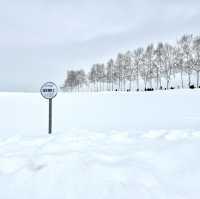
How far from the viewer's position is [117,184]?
3.28m

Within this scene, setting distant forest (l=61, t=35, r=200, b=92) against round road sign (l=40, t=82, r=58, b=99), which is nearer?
round road sign (l=40, t=82, r=58, b=99)

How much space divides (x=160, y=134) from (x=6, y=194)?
4484 millimetres

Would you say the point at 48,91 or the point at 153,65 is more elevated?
the point at 153,65

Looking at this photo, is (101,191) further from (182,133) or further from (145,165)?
(182,133)

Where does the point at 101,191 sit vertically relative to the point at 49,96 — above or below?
below

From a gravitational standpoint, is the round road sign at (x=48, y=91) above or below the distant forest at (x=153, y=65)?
below

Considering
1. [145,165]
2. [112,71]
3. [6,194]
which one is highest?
[112,71]

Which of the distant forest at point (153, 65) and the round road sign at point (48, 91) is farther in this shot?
the distant forest at point (153, 65)

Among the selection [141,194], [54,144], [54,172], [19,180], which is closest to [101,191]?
[141,194]

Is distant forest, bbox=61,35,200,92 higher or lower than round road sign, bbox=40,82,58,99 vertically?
higher

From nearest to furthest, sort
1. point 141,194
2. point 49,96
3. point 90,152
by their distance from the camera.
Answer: point 141,194 → point 90,152 → point 49,96

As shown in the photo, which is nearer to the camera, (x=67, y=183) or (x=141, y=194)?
(x=141, y=194)

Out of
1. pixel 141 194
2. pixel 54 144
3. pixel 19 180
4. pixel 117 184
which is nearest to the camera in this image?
pixel 141 194

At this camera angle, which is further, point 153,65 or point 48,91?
point 153,65
